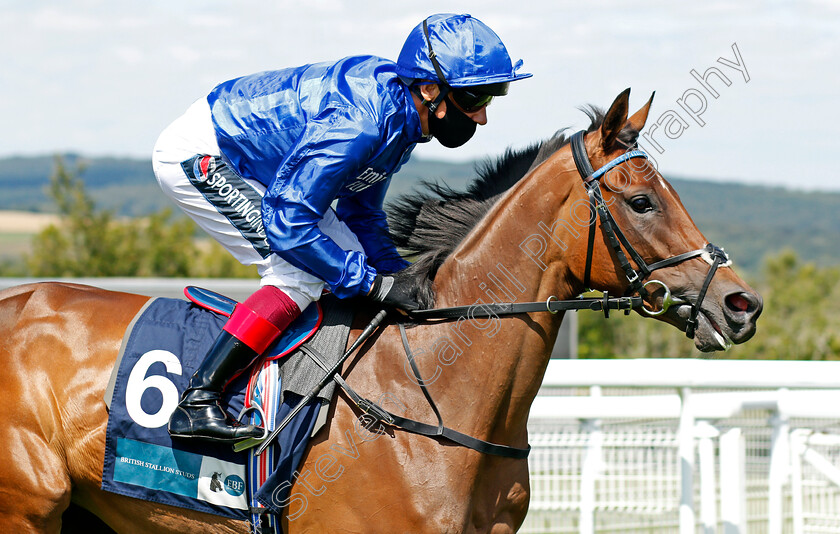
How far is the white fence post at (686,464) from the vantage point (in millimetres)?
3613

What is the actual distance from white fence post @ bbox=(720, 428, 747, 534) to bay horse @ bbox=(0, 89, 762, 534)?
1498 mm

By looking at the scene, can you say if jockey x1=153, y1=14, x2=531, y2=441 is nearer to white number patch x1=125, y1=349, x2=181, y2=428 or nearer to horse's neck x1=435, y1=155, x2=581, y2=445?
white number patch x1=125, y1=349, x2=181, y2=428

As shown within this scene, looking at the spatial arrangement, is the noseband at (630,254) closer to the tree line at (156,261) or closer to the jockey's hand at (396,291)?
the jockey's hand at (396,291)

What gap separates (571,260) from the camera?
106 inches

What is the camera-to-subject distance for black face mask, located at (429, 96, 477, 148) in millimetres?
2859

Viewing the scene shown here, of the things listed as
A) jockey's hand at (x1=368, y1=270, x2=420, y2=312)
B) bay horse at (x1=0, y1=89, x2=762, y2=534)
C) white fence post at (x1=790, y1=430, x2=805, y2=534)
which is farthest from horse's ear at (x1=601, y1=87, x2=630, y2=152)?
white fence post at (x1=790, y1=430, x2=805, y2=534)

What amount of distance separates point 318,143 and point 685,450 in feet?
7.19

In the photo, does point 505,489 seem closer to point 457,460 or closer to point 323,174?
point 457,460

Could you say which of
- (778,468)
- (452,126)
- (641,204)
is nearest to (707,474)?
(778,468)

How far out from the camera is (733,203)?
4254 inches

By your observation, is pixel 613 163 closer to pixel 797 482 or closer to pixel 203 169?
pixel 203 169

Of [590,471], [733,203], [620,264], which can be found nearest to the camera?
[620,264]

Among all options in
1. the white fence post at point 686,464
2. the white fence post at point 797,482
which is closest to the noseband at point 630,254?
the white fence post at point 686,464

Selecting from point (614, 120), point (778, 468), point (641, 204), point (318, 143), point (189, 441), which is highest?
point (614, 120)
